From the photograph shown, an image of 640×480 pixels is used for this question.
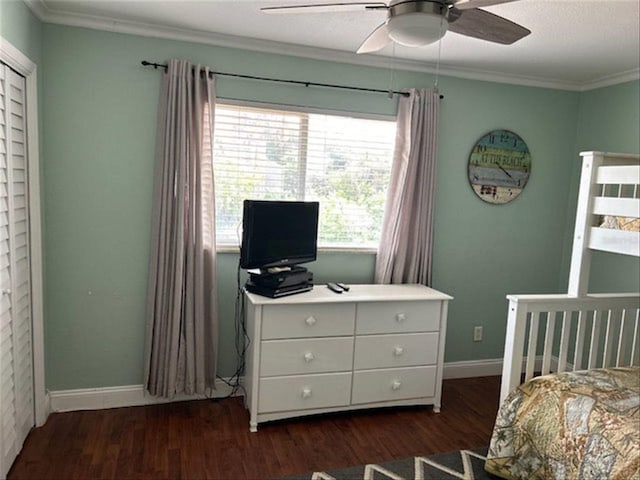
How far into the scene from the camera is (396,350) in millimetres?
3053

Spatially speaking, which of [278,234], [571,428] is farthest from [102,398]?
[571,428]

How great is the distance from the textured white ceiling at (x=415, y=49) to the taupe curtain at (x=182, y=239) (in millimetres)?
338

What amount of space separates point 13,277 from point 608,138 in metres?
4.03

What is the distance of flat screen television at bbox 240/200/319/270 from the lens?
281cm

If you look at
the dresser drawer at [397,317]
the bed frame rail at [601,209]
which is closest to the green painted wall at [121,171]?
the dresser drawer at [397,317]

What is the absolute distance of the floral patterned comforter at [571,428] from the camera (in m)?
1.87

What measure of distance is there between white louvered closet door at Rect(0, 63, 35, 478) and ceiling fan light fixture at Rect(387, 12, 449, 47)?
1793mm

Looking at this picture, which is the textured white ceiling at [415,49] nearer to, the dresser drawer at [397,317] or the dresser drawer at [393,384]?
the dresser drawer at [397,317]

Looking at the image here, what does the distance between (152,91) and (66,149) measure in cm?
61

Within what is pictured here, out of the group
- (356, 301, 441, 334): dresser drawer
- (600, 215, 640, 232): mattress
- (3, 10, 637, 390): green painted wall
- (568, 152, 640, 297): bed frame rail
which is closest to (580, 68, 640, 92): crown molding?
(3, 10, 637, 390): green painted wall

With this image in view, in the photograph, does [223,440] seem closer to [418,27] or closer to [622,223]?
[418,27]

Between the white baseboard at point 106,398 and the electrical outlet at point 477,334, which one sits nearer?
the white baseboard at point 106,398

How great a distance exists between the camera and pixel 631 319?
2.85 metres

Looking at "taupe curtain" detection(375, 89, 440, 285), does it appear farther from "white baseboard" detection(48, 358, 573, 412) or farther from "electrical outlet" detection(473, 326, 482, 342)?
"white baseboard" detection(48, 358, 573, 412)
